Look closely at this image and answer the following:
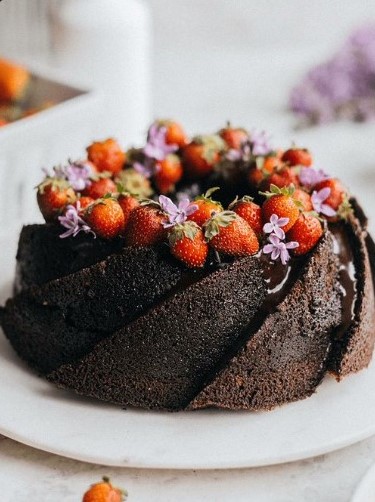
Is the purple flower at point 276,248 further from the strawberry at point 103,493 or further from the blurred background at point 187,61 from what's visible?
the blurred background at point 187,61

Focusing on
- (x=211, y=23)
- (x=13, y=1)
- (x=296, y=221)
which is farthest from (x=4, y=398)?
(x=211, y=23)

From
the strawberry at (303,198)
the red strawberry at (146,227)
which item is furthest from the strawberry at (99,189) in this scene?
the strawberry at (303,198)

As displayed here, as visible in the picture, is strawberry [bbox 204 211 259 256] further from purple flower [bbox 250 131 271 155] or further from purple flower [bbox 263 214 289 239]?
purple flower [bbox 250 131 271 155]

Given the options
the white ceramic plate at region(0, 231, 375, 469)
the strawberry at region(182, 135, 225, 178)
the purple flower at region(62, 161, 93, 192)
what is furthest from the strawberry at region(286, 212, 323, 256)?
the purple flower at region(62, 161, 93, 192)

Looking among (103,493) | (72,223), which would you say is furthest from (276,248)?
(103,493)

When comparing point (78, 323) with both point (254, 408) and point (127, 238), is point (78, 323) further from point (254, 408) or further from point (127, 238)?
point (254, 408)

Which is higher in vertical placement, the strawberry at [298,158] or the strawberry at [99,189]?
the strawberry at [298,158]
